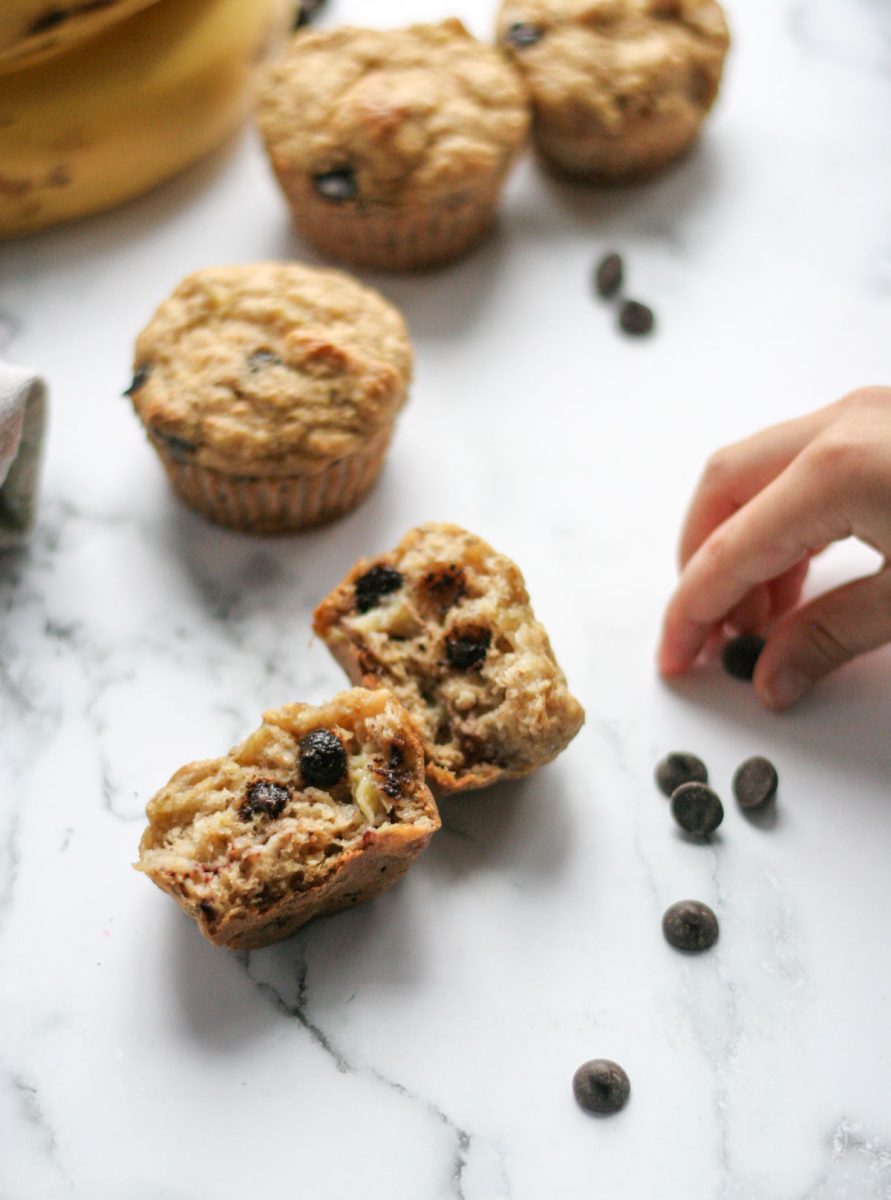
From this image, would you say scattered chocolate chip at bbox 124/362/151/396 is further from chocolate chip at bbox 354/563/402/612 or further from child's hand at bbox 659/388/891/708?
child's hand at bbox 659/388/891/708

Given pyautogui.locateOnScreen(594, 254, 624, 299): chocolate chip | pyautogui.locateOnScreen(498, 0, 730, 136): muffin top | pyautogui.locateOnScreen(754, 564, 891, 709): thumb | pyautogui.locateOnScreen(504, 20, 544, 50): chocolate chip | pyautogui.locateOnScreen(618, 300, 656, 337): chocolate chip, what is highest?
pyautogui.locateOnScreen(504, 20, 544, 50): chocolate chip

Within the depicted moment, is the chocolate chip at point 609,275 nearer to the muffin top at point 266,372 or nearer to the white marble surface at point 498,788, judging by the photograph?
the white marble surface at point 498,788

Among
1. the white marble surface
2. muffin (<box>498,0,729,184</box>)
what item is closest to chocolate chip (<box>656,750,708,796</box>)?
the white marble surface

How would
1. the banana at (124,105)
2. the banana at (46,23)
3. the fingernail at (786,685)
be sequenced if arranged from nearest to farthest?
the fingernail at (786,685)
the banana at (46,23)
the banana at (124,105)

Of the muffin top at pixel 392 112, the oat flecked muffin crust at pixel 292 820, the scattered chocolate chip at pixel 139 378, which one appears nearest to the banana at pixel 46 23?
the muffin top at pixel 392 112

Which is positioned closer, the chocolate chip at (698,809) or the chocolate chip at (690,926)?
the chocolate chip at (690,926)

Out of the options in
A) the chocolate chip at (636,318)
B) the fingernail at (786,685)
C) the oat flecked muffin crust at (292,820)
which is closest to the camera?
the oat flecked muffin crust at (292,820)
